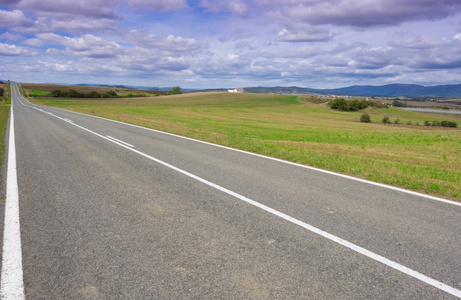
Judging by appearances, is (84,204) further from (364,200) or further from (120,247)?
(364,200)

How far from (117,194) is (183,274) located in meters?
3.44

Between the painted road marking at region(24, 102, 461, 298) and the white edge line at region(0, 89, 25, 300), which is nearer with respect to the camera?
the white edge line at region(0, 89, 25, 300)

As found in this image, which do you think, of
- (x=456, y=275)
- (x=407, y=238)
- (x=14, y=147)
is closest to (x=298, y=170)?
(x=407, y=238)

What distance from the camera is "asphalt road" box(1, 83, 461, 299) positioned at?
11.2 feet

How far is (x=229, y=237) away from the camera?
4.54 m

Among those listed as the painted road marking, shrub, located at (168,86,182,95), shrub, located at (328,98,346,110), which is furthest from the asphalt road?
shrub, located at (168,86,182,95)

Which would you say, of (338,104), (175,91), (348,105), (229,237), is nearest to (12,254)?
(229,237)

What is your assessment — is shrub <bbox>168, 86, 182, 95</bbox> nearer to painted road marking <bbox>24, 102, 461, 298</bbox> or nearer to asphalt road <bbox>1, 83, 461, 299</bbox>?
asphalt road <bbox>1, 83, 461, 299</bbox>

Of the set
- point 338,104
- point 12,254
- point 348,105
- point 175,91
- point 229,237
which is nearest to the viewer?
point 12,254

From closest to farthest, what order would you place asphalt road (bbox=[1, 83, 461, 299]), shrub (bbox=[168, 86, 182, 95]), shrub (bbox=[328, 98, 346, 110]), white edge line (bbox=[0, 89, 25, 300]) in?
white edge line (bbox=[0, 89, 25, 300]) < asphalt road (bbox=[1, 83, 461, 299]) < shrub (bbox=[328, 98, 346, 110]) < shrub (bbox=[168, 86, 182, 95])

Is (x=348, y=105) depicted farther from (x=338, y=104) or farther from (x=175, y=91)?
(x=175, y=91)

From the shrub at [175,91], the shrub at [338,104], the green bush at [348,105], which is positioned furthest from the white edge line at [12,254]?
the shrub at [175,91]

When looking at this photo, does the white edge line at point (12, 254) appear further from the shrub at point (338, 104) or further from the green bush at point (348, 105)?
the green bush at point (348, 105)

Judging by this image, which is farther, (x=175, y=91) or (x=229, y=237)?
(x=175, y=91)
